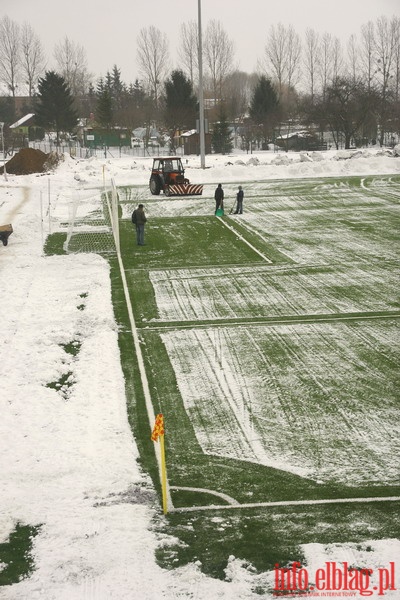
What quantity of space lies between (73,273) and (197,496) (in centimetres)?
1444

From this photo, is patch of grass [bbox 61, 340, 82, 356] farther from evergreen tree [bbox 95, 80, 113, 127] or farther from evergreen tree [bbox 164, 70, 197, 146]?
evergreen tree [bbox 95, 80, 113, 127]

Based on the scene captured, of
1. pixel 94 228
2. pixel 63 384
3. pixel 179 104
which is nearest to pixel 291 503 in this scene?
pixel 63 384

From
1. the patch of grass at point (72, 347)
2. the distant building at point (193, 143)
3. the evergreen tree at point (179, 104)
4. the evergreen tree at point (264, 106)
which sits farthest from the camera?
the evergreen tree at point (264, 106)

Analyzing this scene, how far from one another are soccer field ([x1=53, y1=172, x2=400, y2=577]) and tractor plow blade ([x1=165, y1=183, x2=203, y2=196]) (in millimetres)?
10522

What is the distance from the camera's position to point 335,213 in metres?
35.4

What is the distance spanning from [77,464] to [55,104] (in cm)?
7733

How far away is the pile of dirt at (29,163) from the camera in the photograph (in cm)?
5678

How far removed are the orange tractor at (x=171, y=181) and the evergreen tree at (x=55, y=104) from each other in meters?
44.6

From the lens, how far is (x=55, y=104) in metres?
83.7

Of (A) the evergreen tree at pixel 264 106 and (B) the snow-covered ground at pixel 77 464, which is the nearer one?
(B) the snow-covered ground at pixel 77 464

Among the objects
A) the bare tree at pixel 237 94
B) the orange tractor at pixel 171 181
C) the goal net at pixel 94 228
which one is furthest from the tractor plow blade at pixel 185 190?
the bare tree at pixel 237 94

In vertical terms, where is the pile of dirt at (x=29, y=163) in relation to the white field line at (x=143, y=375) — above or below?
above

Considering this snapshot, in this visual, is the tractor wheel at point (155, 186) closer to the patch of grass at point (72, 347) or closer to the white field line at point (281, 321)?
the white field line at point (281, 321)

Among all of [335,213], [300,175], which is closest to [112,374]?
[335,213]
